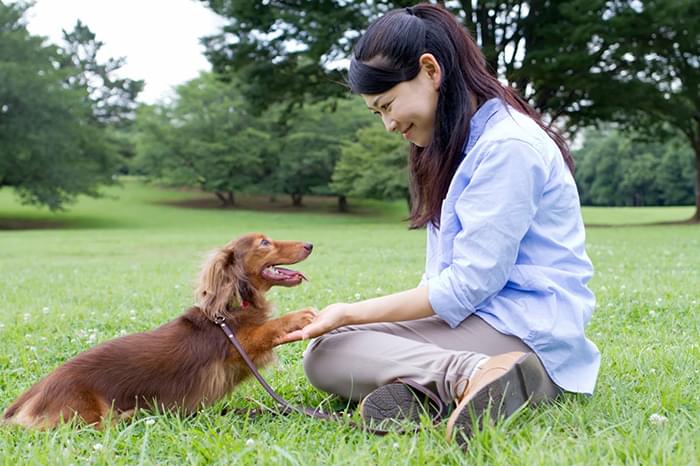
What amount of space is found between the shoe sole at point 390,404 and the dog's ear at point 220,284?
0.82 m

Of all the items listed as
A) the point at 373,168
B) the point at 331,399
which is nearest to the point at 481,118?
the point at 331,399

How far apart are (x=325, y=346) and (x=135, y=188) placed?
151 feet

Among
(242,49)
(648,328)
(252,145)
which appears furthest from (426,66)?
(252,145)

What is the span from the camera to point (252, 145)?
38.8 m

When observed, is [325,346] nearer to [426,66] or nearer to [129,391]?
[129,391]

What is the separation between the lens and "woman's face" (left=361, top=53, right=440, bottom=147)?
2.41 m

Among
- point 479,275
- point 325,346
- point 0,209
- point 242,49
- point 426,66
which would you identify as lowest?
point 0,209

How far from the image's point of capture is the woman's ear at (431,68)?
237 cm

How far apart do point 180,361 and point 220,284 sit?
41cm

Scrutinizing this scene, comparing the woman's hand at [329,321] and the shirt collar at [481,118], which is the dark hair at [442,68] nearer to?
the shirt collar at [481,118]

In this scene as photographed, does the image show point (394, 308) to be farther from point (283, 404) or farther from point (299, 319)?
point (283, 404)

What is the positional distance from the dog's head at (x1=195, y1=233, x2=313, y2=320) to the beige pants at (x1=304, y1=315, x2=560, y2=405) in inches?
16.9

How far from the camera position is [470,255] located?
7.50 ft

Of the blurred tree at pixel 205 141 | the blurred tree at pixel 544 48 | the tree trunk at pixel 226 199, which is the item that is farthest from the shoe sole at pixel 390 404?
the tree trunk at pixel 226 199
